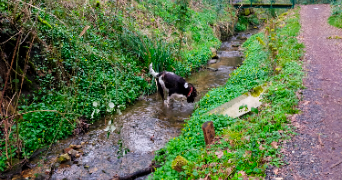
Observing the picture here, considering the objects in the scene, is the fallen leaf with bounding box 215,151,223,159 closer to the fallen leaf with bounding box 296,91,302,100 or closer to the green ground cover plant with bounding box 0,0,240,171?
the green ground cover plant with bounding box 0,0,240,171

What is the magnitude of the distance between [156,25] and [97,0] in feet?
9.47

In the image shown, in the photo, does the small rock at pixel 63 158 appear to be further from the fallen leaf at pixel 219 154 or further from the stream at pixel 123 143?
the fallen leaf at pixel 219 154

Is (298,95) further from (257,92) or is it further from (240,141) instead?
(240,141)

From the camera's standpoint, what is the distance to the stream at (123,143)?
405cm

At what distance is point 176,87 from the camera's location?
21.3ft

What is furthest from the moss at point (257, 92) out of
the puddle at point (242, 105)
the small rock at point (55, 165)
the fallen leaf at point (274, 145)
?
the small rock at point (55, 165)

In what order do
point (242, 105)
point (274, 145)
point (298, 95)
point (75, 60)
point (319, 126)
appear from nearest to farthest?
point (274, 145), point (319, 126), point (298, 95), point (242, 105), point (75, 60)

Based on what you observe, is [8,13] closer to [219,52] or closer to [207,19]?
[219,52]

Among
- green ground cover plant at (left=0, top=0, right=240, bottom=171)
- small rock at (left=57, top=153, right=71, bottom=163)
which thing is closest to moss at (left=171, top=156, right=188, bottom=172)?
green ground cover plant at (left=0, top=0, right=240, bottom=171)

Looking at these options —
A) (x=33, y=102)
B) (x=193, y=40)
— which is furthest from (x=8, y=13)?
(x=193, y=40)

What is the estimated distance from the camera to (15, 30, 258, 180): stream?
4051 millimetres

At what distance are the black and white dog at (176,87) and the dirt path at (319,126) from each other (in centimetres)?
281

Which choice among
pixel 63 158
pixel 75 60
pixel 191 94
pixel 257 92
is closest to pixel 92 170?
pixel 63 158

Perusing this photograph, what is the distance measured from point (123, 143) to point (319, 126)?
3.59 meters
